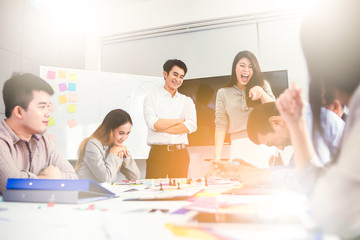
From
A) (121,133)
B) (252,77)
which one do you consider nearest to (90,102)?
(121,133)

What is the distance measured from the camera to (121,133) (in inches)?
99.9

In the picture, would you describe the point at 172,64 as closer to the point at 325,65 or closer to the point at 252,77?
the point at 252,77

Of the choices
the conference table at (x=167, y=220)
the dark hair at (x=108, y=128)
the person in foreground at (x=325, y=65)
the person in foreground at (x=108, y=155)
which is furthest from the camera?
the dark hair at (x=108, y=128)

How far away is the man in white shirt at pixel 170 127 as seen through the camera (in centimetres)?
260

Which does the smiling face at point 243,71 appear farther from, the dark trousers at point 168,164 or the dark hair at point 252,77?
the dark trousers at point 168,164

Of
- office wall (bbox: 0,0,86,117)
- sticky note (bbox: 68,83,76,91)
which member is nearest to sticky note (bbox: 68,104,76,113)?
sticky note (bbox: 68,83,76,91)

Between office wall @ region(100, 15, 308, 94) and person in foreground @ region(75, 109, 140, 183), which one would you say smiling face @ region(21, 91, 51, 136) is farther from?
office wall @ region(100, 15, 308, 94)

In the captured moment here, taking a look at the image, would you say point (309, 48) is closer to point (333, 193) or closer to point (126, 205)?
point (333, 193)

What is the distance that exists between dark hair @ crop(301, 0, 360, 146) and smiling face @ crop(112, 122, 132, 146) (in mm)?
1988

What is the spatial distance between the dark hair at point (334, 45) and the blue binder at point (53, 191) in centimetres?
80

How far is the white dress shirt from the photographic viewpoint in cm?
262

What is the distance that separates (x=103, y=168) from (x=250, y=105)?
1.34 meters

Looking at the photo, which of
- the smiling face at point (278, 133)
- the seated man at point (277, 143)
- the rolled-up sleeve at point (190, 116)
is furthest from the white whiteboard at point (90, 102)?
the smiling face at point (278, 133)

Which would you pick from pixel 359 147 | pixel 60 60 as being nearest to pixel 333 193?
pixel 359 147
